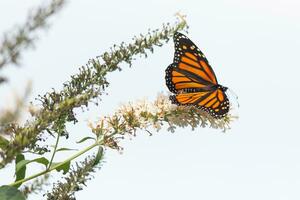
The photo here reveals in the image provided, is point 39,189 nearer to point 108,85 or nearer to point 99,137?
point 108,85

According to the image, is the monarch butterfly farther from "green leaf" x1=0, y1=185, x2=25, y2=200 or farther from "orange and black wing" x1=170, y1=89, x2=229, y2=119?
"green leaf" x1=0, y1=185, x2=25, y2=200

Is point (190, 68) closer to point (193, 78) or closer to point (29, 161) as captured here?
point (193, 78)

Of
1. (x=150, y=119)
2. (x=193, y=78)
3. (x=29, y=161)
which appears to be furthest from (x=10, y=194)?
(x=193, y=78)

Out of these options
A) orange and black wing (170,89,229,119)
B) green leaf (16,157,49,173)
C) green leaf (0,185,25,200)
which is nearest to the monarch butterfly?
orange and black wing (170,89,229,119)

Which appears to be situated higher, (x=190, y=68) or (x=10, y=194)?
(x=190, y=68)

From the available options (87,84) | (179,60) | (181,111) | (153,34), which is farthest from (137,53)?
(179,60)
